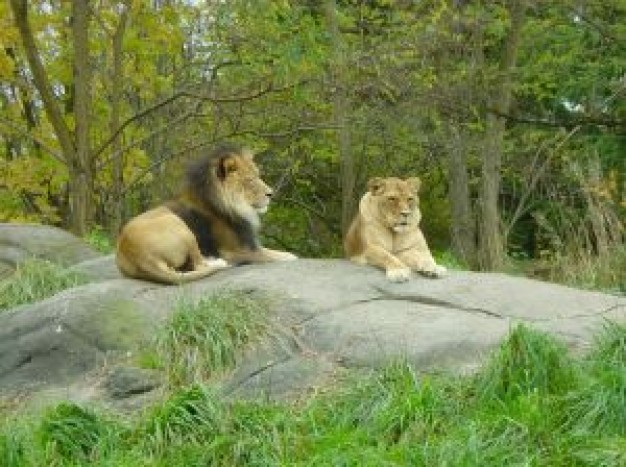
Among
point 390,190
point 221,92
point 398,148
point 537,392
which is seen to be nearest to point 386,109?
point 398,148

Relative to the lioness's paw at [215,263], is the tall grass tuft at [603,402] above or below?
below

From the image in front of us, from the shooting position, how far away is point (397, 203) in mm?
9438

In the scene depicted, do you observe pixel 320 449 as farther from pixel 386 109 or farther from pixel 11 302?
pixel 386 109

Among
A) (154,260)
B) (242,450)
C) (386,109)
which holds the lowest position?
(242,450)

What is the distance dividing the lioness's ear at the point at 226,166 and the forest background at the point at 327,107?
8.07 ft

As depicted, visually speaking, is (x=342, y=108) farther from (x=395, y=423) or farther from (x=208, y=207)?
(x=395, y=423)

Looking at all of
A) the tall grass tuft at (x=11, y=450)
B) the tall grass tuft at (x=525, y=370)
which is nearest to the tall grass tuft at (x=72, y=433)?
the tall grass tuft at (x=11, y=450)

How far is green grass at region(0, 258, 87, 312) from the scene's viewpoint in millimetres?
10547

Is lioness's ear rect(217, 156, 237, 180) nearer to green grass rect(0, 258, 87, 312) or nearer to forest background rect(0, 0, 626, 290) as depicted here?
green grass rect(0, 258, 87, 312)

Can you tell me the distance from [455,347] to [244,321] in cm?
151

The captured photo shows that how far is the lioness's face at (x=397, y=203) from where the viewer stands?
942cm

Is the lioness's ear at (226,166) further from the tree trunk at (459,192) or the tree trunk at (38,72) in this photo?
the tree trunk at (459,192)

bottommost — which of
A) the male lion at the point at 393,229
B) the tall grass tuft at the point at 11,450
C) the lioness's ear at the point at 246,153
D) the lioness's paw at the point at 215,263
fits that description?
the tall grass tuft at the point at 11,450

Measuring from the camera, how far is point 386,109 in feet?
56.8
